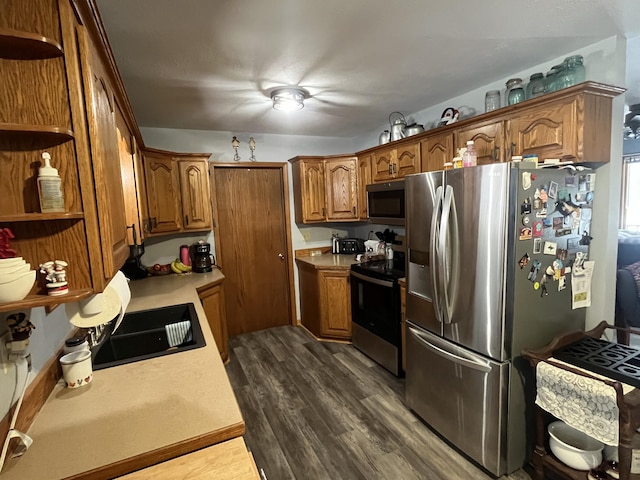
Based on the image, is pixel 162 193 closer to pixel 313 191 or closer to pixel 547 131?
pixel 313 191

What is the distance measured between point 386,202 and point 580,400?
1.94 meters

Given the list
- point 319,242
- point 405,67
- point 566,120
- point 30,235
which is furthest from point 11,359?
point 319,242

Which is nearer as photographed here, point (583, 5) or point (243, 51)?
point (583, 5)

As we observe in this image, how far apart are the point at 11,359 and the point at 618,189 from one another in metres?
2.91

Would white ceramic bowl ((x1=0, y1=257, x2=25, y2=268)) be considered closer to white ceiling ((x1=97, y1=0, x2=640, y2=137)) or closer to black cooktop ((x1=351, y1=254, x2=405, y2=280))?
white ceiling ((x1=97, y1=0, x2=640, y2=137))

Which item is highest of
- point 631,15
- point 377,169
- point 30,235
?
point 631,15

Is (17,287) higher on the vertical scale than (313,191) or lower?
lower

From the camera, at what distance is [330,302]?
346 centimetres

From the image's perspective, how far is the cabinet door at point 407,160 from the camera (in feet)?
8.85

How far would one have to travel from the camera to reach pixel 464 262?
1763 millimetres

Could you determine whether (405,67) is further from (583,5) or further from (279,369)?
(279,369)

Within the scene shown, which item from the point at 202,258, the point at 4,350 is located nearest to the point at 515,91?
the point at 4,350

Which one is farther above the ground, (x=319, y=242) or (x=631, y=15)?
(x=631, y=15)

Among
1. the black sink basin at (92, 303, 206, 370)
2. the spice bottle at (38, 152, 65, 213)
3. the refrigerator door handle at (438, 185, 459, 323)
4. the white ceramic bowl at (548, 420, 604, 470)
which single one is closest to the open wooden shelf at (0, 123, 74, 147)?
the spice bottle at (38, 152, 65, 213)
